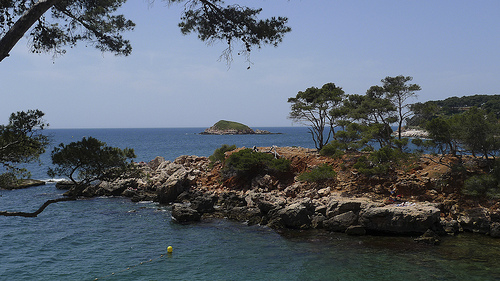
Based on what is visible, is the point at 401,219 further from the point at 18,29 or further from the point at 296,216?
the point at 18,29

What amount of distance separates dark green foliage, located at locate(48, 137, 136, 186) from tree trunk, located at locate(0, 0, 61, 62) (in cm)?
466

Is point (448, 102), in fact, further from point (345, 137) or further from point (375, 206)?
point (375, 206)

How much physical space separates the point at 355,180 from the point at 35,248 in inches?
955

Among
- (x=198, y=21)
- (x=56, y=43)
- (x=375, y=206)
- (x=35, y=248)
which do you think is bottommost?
(x=35, y=248)

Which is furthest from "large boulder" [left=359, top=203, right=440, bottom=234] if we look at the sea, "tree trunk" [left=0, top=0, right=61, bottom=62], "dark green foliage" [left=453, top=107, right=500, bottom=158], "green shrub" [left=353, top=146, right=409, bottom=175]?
"tree trunk" [left=0, top=0, right=61, bottom=62]

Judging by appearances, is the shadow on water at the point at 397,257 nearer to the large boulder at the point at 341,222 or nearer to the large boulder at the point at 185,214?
the large boulder at the point at 341,222

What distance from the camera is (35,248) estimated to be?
21.2 metres

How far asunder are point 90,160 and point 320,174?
20.9 m

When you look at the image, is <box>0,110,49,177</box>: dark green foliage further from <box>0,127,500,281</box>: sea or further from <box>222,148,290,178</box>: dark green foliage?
<box>222,148,290,178</box>: dark green foliage

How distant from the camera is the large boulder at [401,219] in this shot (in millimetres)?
21312

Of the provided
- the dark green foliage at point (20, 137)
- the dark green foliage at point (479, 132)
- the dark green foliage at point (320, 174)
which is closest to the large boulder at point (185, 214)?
the dark green foliage at point (320, 174)

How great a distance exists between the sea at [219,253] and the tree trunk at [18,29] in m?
4.82

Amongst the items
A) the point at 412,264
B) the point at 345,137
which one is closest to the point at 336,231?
the point at 412,264

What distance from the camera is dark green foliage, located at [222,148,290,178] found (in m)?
34.2
